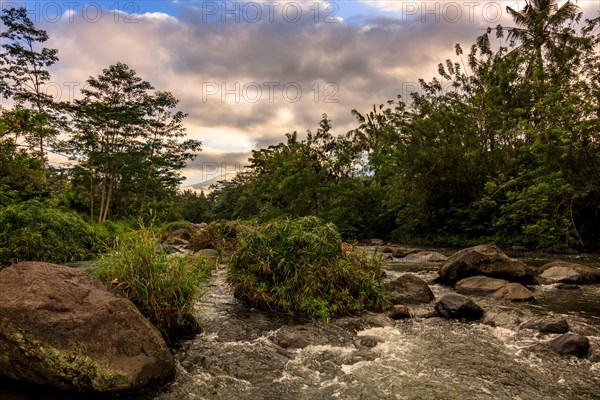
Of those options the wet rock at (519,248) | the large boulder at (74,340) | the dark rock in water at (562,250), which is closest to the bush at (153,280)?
the large boulder at (74,340)

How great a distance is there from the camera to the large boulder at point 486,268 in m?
11.0

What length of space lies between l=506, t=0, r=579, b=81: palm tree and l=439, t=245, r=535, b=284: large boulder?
1716cm

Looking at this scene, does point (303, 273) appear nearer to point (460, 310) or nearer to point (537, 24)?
point (460, 310)

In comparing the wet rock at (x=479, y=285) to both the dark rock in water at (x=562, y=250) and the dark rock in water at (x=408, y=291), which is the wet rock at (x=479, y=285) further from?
the dark rock in water at (x=562, y=250)

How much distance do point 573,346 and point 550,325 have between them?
106 cm

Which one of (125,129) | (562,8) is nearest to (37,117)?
(125,129)

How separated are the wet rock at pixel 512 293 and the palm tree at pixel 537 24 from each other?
18.8 meters

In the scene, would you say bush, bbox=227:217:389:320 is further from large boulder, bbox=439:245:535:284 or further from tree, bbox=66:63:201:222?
tree, bbox=66:63:201:222

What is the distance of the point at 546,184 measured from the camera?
53.6 ft

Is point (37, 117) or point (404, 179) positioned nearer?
point (37, 117)

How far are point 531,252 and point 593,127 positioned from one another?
6457mm

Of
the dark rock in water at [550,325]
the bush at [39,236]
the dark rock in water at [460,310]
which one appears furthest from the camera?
the bush at [39,236]

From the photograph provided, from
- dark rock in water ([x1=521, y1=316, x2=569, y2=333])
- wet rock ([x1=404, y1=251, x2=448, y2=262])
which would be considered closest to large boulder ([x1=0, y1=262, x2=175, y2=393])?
dark rock in water ([x1=521, y1=316, x2=569, y2=333])

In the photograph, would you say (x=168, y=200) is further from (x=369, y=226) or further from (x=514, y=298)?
(x=514, y=298)
